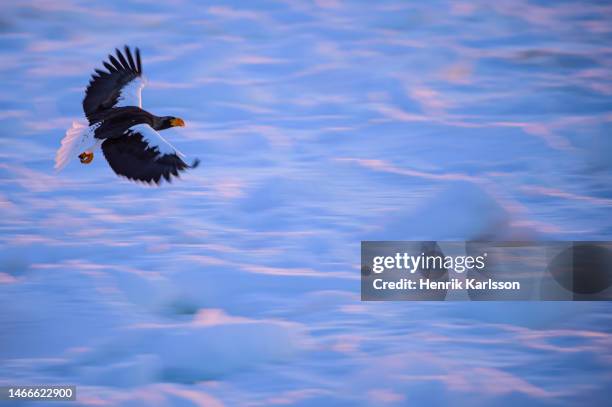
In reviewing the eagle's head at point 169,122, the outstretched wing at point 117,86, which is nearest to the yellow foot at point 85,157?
the outstretched wing at point 117,86

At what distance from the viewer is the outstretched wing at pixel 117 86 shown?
573 centimetres

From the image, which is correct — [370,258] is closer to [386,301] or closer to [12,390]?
[386,301]

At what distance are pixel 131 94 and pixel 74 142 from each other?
0.33m

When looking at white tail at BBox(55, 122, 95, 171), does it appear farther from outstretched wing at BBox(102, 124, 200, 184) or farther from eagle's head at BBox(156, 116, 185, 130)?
eagle's head at BBox(156, 116, 185, 130)

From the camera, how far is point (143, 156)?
18.2ft

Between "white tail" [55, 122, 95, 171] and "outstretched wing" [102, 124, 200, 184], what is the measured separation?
8 centimetres

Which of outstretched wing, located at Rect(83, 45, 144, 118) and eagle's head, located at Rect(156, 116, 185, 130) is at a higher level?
outstretched wing, located at Rect(83, 45, 144, 118)

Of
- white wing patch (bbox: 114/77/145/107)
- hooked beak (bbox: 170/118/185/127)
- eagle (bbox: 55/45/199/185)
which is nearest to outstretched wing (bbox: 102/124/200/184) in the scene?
eagle (bbox: 55/45/199/185)

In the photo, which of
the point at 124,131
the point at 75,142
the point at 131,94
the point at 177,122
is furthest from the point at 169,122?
the point at 75,142

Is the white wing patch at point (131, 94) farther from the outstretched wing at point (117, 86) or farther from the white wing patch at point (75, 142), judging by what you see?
the white wing patch at point (75, 142)

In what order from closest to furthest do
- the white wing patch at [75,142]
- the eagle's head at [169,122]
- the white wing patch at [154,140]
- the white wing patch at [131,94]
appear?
the white wing patch at [154,140] → the white wing patch at [75,142] → the white wing patch at [131,94] → the eagle's head at [169,122]

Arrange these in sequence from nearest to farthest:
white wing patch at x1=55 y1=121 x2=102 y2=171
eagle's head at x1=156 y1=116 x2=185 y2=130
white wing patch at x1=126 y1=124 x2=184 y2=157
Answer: white wing patch at x1=126 y1=124 x2=184 y2=157
white wing patch at x1=55 y1=121 x2=102 y2=171
eagle's head at x1=156 y1=116 x2=185 y2=130

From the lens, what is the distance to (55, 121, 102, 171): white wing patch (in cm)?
561

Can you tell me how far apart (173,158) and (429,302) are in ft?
4.42
